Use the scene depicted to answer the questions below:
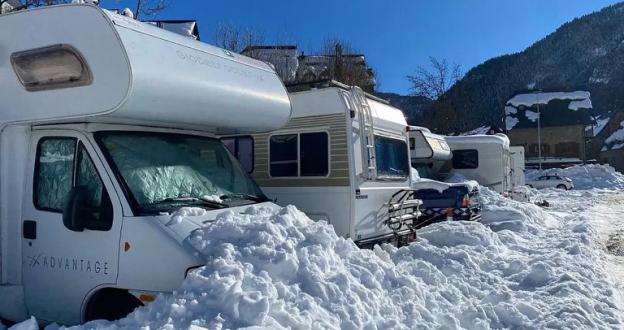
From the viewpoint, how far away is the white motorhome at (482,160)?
19.3 m

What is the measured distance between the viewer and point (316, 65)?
26.9 m

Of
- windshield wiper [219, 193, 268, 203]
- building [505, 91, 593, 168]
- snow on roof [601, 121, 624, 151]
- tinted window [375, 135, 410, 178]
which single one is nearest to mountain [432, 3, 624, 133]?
snow on roof [601, 121, 624, 151]

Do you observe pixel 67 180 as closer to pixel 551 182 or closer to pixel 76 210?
pixel 76 210

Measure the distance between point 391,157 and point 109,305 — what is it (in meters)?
5.26

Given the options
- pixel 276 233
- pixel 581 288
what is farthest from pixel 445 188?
pixel 276 233

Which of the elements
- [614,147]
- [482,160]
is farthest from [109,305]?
[614,147]

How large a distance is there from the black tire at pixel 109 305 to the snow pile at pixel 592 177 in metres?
37.7

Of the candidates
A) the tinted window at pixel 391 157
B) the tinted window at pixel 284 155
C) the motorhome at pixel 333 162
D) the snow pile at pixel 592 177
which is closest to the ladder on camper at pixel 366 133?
the motorhome at pixel 333 162

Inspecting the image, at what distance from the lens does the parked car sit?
36281mm

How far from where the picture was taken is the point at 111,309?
4.40 m

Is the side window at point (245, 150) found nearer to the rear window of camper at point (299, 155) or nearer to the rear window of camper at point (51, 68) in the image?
the rear window of camper at point (299, 155)

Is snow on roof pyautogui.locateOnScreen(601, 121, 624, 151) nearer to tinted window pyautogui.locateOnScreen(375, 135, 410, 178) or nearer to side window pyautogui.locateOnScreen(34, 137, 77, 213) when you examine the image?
tinted window pyautogui.locateOnScreen(375, 135, 410, 178)

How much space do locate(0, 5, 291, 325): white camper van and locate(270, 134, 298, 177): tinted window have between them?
2510mm

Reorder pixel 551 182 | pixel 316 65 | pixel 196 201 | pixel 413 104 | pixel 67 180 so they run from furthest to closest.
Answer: pixel 413 104 → pixel 551 182 → pixel 316 65 → pixel 196 201 → pixel 67 180
